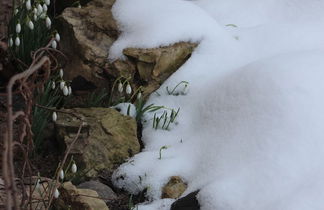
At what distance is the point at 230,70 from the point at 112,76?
0.76 m

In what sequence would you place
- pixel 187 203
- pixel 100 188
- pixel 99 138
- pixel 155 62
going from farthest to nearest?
pixel 155 62
pixel 99 138
pixel 100 188
pixel 187 203

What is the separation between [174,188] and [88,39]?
1.40 metres

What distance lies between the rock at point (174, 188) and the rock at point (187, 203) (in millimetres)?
90

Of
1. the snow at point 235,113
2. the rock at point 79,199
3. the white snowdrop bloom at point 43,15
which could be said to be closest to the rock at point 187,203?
the snow at point 235,113

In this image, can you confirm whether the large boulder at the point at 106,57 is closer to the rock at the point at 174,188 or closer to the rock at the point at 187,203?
the rock at the point at 174,188

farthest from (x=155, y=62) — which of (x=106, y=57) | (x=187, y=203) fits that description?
(x=187, y=203)

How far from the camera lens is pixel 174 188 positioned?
8.91ft

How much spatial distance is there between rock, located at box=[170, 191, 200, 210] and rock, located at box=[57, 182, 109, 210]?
13.1 inches

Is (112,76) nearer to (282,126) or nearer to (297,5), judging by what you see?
(282,126)

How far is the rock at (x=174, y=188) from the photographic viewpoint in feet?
8.87

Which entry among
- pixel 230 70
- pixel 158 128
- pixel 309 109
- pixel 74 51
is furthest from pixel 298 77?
pixel 74 51

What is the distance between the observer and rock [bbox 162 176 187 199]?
271 cm

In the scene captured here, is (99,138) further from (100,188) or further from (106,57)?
(106,57)

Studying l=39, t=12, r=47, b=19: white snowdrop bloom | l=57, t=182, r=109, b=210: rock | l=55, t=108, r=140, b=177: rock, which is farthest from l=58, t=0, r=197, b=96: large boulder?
l=57, t=182, r=109, b=210: rock
